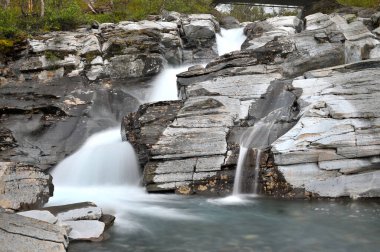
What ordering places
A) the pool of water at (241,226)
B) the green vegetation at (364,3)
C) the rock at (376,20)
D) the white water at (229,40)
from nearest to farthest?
1. the pool of water at (241,226)
2. the rock at (376,20)
3. the white water at (229,40)
4. the green vegetation at (364,3)

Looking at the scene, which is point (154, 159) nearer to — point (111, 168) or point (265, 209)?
point (111, 168)

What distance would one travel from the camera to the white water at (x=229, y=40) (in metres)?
21.8

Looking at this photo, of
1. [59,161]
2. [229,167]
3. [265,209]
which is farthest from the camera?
[59,161]

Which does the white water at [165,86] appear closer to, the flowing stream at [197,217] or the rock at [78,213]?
the flowing stream at [197,217]

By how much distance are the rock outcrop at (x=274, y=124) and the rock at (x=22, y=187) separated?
296 centimetres

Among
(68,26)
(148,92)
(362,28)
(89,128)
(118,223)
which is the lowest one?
(118,223)

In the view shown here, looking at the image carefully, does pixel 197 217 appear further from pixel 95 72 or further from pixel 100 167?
pixel 95 72

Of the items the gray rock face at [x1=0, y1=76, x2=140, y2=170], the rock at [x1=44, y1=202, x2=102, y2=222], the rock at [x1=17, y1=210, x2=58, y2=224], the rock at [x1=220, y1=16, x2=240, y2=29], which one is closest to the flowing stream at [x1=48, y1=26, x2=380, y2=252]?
the rock at [x1=44, y1=202, x2=102, y2=222]

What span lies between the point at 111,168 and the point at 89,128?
9.43ft

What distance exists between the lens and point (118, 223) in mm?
8906

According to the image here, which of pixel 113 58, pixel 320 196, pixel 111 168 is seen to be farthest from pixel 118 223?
pixel 113 58

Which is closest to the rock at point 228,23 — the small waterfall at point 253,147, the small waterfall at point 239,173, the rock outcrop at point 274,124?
the rock outcrop at point 274,124

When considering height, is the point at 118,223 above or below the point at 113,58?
below

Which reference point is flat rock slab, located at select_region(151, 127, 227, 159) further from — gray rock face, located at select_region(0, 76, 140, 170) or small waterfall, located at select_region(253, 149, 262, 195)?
gray rock face, located at select_region(0, 76, 140, 170)
